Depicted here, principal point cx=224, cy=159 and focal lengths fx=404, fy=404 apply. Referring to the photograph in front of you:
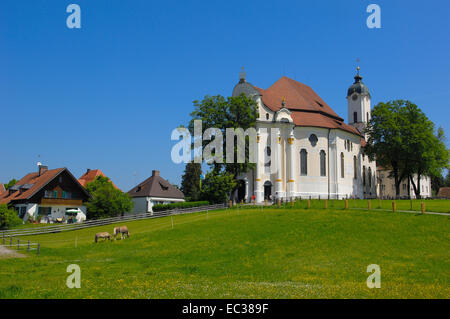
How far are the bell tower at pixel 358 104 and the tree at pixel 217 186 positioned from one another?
40714 millimetres

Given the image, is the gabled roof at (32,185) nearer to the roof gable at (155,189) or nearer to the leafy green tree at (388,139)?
the roof gable at (155,189)

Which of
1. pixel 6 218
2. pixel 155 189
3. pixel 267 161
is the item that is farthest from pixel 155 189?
pixel 6 218

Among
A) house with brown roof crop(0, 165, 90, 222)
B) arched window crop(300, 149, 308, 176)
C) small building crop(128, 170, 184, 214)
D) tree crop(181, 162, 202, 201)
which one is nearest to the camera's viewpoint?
house with brown roof crop(0, 165, 90, 222)

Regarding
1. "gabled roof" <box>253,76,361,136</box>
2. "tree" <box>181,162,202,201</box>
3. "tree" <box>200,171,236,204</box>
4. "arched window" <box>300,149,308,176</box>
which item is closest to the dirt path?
"tree" <box>200,171,236,204</box>

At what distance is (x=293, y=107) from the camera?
61531mm

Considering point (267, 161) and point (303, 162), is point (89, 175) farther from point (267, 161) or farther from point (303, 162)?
point (303, 162)

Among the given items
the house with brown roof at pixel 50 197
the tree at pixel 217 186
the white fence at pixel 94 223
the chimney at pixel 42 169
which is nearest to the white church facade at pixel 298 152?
the tree at pixel 217 186

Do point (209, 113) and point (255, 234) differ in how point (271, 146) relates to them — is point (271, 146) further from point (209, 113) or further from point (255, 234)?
point (255, 234)

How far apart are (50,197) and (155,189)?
63.0ft

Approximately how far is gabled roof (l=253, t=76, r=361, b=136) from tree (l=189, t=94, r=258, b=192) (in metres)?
5.44

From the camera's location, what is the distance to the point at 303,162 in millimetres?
57688

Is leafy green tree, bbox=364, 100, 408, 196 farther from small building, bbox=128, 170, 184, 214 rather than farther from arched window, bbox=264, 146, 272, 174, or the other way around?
small building, bbox=128, 170, 184, 214

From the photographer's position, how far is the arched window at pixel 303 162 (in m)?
57.3

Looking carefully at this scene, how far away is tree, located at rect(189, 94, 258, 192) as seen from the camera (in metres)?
51.7
